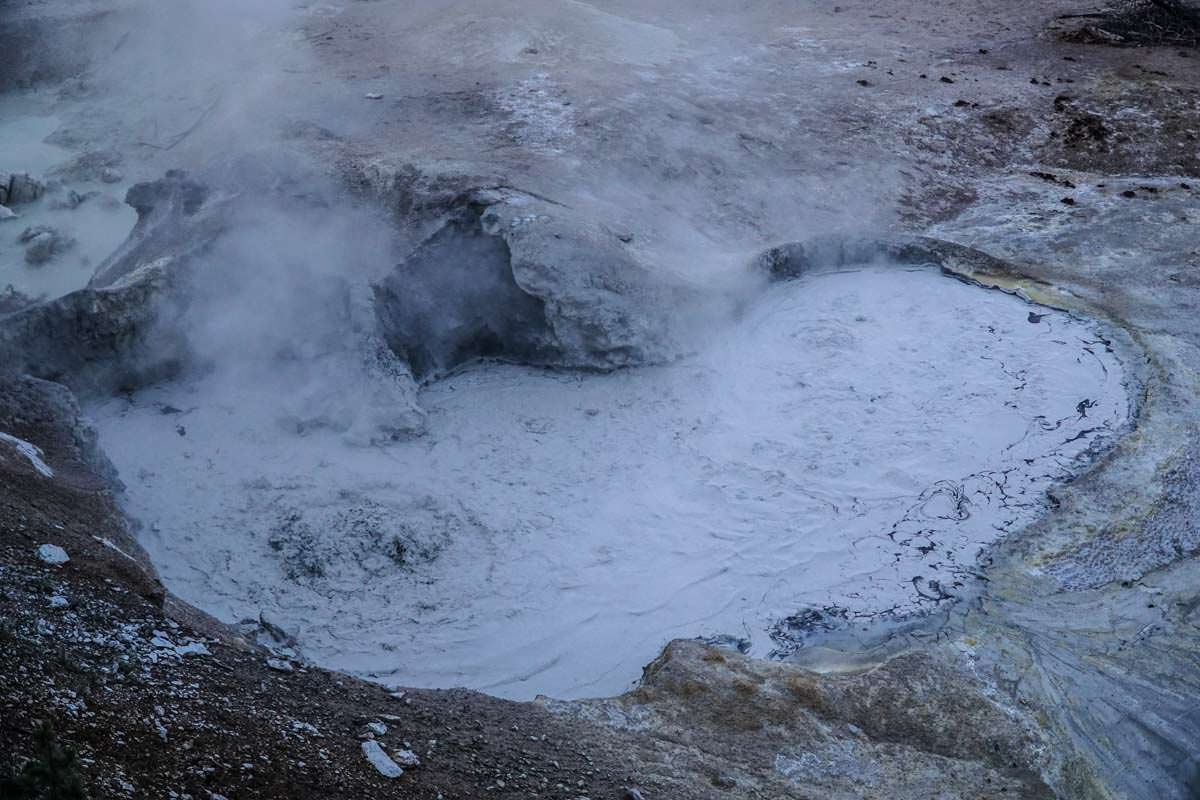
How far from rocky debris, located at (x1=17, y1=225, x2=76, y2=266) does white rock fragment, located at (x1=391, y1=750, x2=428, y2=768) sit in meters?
6.13

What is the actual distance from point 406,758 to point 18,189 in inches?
287

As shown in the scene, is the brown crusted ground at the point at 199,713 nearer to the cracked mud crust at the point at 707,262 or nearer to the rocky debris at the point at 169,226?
the cracked mud crust at the point at 707,262

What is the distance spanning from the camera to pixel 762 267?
7.06m

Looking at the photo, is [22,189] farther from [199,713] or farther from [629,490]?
[199,713]

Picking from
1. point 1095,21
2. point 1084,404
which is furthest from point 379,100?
point 1095,21

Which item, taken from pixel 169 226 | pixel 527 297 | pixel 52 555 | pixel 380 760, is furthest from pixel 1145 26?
pixel 52 555

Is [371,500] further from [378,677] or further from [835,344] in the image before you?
[835,344]

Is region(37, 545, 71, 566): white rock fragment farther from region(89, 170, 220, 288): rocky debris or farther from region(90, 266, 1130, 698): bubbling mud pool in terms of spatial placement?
region(89, 170, 220, 288): rocky debris

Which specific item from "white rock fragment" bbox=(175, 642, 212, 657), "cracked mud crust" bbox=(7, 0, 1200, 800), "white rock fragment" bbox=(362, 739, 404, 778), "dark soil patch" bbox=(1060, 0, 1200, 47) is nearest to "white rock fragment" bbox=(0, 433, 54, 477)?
"cracked mud crust" bbox=(7, 0, 1200, 800)

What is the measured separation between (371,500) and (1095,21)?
8747 mm

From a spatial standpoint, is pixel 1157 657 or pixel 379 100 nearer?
pixel 1157 657

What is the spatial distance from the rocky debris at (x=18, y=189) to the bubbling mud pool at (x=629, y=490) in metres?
3.55

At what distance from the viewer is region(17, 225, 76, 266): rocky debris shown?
798cm

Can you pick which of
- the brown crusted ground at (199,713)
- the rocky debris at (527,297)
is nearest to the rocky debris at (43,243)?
the rocky debris at (527,297)
